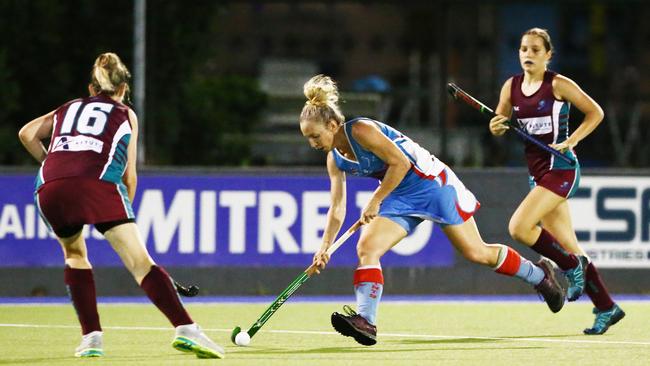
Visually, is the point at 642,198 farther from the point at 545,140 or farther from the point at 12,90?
the point at 12,90

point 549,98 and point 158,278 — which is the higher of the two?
point 549,98

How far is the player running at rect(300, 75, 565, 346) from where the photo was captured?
27.1 feet

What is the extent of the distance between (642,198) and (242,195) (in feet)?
9.90

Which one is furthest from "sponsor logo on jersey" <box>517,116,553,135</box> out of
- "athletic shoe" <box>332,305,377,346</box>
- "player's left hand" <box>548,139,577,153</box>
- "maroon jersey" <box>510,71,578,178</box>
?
"athletic shoe" <box>332,305,377,346</box>

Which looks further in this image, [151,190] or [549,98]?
[151,190]

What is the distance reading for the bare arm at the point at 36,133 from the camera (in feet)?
26.4

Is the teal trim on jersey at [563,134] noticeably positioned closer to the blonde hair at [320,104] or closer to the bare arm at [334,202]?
the bare arm at [334,202]

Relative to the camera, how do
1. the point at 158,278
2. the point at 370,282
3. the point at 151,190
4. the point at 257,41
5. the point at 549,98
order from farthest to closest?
the point at 257,41 → the point at 151,190 → the point at 549,98 → the point at 370,282 → the point at 158,278

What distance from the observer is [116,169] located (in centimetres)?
781

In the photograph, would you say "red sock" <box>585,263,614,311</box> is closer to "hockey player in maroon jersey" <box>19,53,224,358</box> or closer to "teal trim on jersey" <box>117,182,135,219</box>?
"hockey player in maroon jersey" <box>19,53,224,358</box>

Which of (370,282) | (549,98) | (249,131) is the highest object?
(549,98)

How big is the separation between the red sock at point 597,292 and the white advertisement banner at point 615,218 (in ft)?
10.3

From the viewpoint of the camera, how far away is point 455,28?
21.6m

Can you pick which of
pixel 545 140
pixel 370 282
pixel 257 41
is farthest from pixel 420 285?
pixel 257 41
